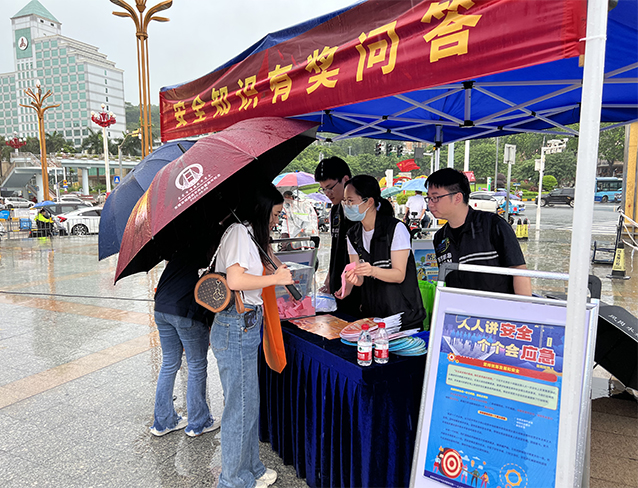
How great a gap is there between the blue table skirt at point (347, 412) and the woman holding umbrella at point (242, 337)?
323 millimetres

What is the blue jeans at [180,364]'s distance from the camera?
272cm

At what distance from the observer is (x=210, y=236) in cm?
235

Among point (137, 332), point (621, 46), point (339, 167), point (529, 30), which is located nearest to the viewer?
point (529, 30)

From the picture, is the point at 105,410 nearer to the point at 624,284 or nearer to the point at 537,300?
the point at 537,300

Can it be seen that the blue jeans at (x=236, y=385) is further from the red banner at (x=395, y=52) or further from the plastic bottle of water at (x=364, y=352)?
the red banner at (x=395, y=52)

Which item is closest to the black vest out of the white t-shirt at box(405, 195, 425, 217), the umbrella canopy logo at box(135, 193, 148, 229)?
the umbrella canopy logo at box(135, 193, 148, 229)

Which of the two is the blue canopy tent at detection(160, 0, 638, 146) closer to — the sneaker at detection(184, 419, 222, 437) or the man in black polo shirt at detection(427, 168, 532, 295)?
the man in black polo shirt at detection(427, 168, 532, 295)

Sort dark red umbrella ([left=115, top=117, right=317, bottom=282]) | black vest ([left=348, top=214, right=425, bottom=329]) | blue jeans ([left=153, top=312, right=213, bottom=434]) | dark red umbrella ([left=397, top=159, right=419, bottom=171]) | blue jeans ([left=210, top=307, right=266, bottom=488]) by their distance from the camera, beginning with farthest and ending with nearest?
dark red umbrella ([left=397, top=159, right=419, bottom=171])
blue jeans ([left=153, top=312, right=213, bottom=434])
black vest ([left=348, top=214, right=425, bottom=329])
blue jeans ([left=210, top=307, right=266, bottom=488])
dark red umbrella ([left=115, top=117, right=317, bottom=282])

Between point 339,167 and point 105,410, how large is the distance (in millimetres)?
2795

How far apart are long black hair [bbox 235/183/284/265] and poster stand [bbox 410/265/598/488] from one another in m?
0.94

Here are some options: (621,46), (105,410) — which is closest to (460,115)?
(621,46)

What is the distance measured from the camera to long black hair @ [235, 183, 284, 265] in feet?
7.13

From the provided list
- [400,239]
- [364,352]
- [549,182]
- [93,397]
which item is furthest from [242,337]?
[549,182]

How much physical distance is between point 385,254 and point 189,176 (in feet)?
4.12
